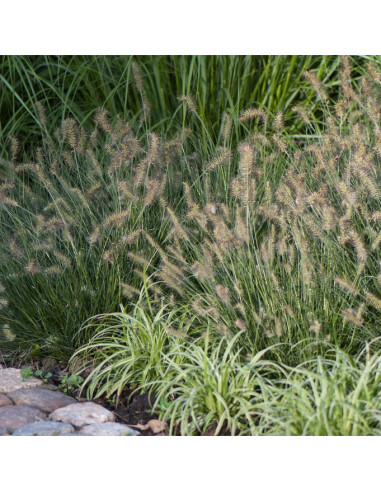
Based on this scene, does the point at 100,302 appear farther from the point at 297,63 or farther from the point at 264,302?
the point at 297,63

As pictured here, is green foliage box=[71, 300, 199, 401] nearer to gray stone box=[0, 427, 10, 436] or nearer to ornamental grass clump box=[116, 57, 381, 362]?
Result: ornamental grass clump box=[116, 57, 381, 362]

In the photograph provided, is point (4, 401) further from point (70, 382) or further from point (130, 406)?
point (130, 406)

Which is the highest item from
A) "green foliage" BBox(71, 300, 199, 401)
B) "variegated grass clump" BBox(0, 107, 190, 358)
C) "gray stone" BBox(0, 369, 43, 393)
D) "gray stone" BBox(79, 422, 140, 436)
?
"variegated grass clump" BBox(0, 107, 190, 358)

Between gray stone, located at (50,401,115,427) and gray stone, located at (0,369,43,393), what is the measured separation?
0.33 meters

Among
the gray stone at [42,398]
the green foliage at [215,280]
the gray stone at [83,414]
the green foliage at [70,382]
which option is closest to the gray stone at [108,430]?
the gray stone at [83,414]

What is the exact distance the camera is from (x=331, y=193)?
3658mm

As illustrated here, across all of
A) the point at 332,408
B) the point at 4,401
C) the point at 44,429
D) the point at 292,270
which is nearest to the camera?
the point at 332,408

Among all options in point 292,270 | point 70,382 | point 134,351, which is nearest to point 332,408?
point 292,270

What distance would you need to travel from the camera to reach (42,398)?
→ 308 centimetres

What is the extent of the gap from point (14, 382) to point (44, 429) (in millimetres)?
544

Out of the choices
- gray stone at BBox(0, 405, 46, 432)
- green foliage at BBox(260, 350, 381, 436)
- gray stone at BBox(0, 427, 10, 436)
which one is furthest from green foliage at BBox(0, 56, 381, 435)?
gray stone at BBox(0, 427, 10, 436)

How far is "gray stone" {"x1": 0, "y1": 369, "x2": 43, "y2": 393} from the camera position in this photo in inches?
126
